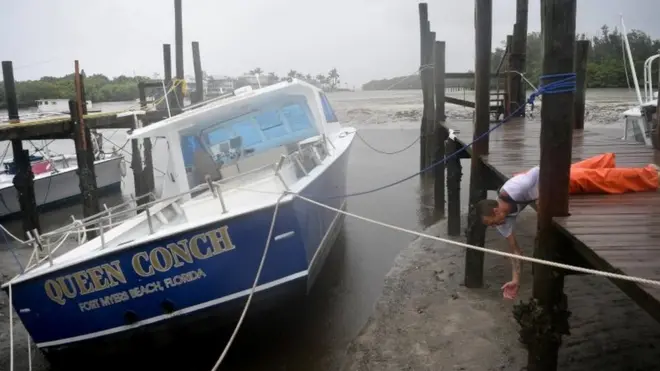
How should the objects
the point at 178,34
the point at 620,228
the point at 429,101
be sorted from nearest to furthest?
the point at 620,228 < the point at 429,101 < the point at 178,34

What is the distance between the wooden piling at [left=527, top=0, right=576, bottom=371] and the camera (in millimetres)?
3754

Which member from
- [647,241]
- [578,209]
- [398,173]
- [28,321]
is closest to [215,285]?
[28,321]

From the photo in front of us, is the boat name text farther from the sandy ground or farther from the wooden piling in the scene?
the wooden piling

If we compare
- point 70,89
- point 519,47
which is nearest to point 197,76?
point 519,47

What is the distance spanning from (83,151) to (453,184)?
822 centimetres

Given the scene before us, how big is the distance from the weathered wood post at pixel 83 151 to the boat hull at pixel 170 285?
5.97 m

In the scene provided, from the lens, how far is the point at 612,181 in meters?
4.97

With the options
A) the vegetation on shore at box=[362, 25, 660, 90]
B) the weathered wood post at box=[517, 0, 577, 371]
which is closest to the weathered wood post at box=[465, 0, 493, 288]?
the weathered wood post at box=[517, 0, 577, 371]

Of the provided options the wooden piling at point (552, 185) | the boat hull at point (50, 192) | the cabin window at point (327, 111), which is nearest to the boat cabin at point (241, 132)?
the cabin window at point (327, 111)

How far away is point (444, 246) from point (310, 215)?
11.3ft

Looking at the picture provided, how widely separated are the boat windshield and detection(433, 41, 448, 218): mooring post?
359 cm

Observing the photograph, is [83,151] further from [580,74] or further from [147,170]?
[580,74]

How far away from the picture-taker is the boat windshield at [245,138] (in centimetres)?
845

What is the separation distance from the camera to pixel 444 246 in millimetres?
9539
